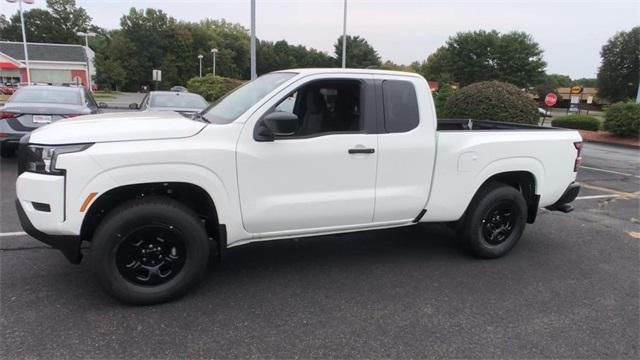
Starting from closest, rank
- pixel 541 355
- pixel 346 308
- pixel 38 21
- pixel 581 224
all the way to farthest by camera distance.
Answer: pixel 541 355
pixel 346 308
pixel 581 224
pixel 38 21

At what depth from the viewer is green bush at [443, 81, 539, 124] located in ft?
43.6

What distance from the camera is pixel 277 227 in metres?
3.91

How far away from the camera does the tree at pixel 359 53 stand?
87.8 meters

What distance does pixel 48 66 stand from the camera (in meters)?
64.6

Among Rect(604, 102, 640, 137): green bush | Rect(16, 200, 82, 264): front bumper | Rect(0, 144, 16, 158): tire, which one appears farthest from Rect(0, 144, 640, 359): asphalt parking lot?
Rect(604, 102, 640, 137): green bush

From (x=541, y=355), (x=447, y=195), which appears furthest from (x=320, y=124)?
(x=541, y=355)

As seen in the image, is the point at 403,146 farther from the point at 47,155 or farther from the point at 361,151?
the point at 47,155

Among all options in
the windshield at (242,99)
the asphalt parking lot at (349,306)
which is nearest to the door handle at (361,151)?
the windshield at (242,99)

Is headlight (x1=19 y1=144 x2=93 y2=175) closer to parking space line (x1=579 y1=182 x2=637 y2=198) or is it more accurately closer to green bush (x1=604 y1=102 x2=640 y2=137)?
parking space line (x1=579 y1=182 x2=637 y2=198)

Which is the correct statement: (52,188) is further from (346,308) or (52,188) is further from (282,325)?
(346,308)

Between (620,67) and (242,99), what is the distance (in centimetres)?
7079

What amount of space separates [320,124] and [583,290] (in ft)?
9.18

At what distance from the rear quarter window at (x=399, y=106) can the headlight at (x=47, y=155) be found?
2.46 meters

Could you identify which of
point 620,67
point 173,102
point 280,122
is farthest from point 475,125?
point 620,67
